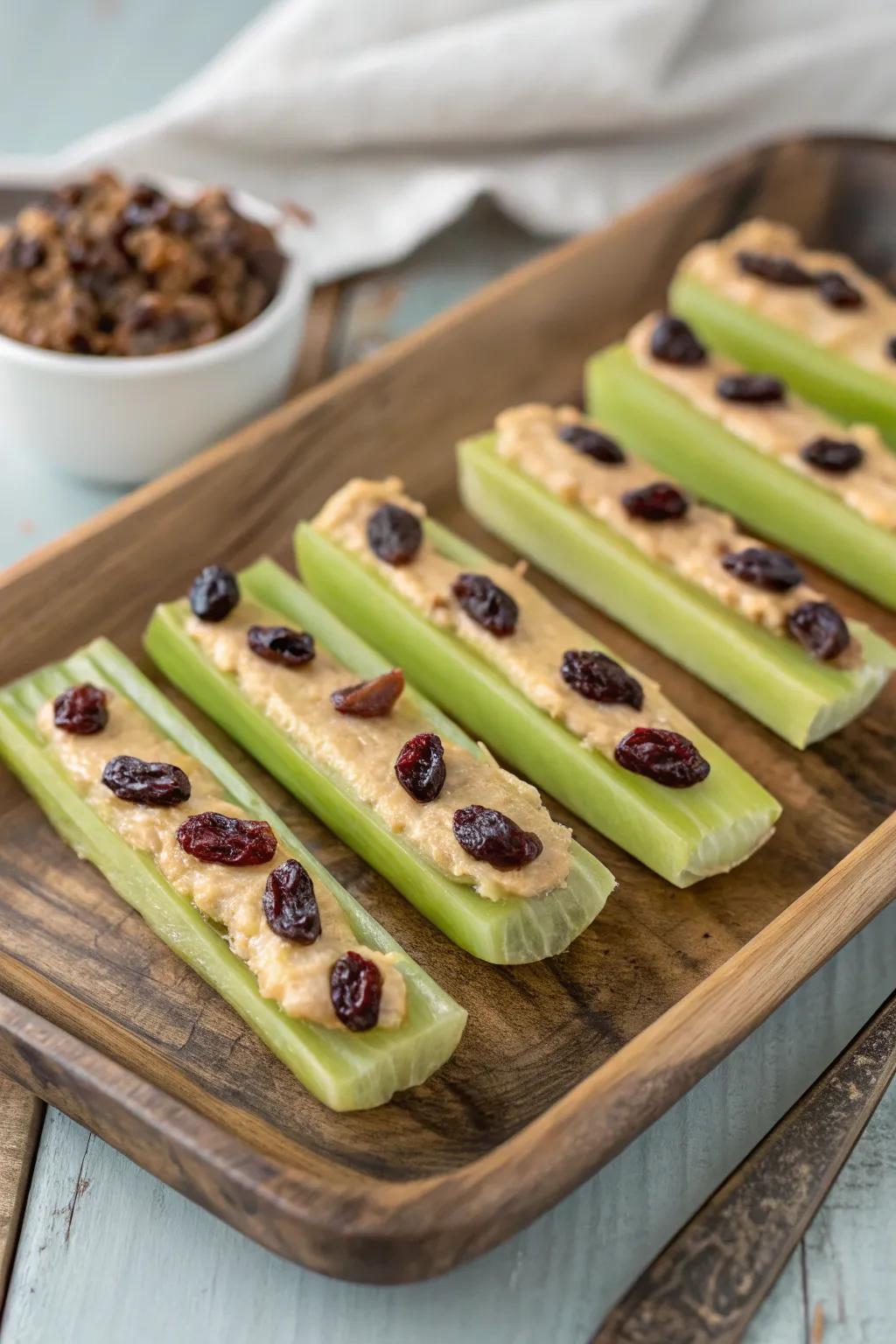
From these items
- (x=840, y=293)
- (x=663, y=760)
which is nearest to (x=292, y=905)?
(x=663, y=760)

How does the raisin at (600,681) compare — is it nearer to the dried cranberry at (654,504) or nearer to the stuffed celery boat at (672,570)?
the stuffed celery boat at (672,570)

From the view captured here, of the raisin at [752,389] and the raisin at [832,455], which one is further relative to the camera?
the raisin at [752,389]

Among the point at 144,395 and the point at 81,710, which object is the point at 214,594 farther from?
the point at 144,395

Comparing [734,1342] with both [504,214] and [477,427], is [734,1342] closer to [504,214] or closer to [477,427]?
[477,427]

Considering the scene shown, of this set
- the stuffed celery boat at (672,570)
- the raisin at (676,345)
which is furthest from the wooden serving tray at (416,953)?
the raisin at (676,345)

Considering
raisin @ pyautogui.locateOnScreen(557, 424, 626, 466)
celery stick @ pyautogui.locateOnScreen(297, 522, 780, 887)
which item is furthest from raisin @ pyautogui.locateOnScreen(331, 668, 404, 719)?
raisin @ pyautogui.locateOnScreen(557, 424, 626, 466)

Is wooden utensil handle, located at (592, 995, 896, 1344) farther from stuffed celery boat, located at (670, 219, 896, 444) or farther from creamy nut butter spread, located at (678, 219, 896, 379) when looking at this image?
creamy nut butter spread, located at (678, 219, 896, 379)
